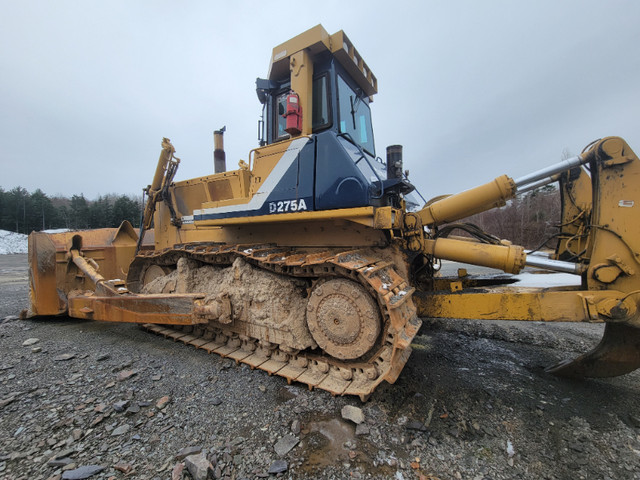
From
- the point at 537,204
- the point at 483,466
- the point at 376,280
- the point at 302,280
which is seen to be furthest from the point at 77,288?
the point at 537,204

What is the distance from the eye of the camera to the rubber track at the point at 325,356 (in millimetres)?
2455

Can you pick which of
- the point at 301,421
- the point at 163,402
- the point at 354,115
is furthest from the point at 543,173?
the point at 163,402

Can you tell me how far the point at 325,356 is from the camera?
3.12 metres

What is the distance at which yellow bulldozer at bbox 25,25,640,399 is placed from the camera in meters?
2.45

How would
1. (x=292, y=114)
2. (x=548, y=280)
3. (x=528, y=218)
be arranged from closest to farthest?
(x=292, y=114), (x=548, y=280), (x=528, y=218)

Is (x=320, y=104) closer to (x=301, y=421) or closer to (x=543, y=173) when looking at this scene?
(x=543, y=173)

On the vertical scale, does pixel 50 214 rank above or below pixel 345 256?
above

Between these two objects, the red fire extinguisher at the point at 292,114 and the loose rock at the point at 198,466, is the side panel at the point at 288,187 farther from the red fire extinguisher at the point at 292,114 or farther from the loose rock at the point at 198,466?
the loose rock at the point at 198,466

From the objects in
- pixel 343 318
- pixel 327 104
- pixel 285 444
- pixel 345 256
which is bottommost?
pixel 285 444

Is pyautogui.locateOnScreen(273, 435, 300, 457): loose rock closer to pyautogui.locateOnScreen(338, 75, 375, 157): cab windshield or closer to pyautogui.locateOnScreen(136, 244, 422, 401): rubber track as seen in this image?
pyautogui.locateOnScreen(136, 244, 422, 401): rubber track

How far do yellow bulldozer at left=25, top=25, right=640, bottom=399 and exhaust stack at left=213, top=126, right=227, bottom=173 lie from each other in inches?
38.0

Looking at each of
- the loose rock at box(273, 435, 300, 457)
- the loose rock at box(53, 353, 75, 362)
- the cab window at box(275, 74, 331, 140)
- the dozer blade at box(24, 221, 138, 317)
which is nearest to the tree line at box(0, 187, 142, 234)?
the dozer blade at box(24, 221, 138, 317)

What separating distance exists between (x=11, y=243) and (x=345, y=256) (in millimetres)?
43286

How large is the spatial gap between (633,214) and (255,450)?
3465 mm
